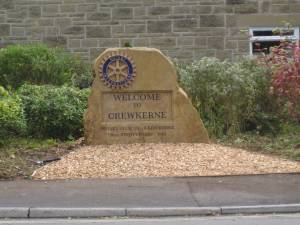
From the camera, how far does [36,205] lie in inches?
305

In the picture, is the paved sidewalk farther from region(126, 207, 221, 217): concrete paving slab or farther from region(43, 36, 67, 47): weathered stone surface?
region(43, 36, 67, 47): weathered stone surface

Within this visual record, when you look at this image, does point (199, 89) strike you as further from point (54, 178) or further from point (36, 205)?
point (36, 205)

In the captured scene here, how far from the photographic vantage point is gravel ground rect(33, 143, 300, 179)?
32.3ft

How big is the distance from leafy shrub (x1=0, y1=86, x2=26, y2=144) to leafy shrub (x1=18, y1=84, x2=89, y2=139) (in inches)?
18.5

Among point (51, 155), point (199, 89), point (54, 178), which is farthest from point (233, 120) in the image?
point (54, 178)

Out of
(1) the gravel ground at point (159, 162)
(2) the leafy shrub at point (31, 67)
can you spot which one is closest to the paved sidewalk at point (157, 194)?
(1) the gravel ground at point (159, 162)

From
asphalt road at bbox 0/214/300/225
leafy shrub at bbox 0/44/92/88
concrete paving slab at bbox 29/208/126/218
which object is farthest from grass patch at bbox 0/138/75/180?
leafy shrub at bbox 0/44/92/88

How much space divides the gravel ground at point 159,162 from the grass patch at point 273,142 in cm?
50

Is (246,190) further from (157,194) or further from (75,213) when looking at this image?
(75,213)

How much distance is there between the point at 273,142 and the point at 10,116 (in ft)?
16.5

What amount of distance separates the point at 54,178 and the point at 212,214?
2943 millimetres

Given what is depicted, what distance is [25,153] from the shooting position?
11.3 meters

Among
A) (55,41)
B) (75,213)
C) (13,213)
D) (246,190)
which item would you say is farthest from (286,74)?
(55,41)

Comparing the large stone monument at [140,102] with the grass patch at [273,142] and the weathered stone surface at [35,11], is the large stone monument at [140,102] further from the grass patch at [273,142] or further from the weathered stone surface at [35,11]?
the weathered stone surface at [35,11]
